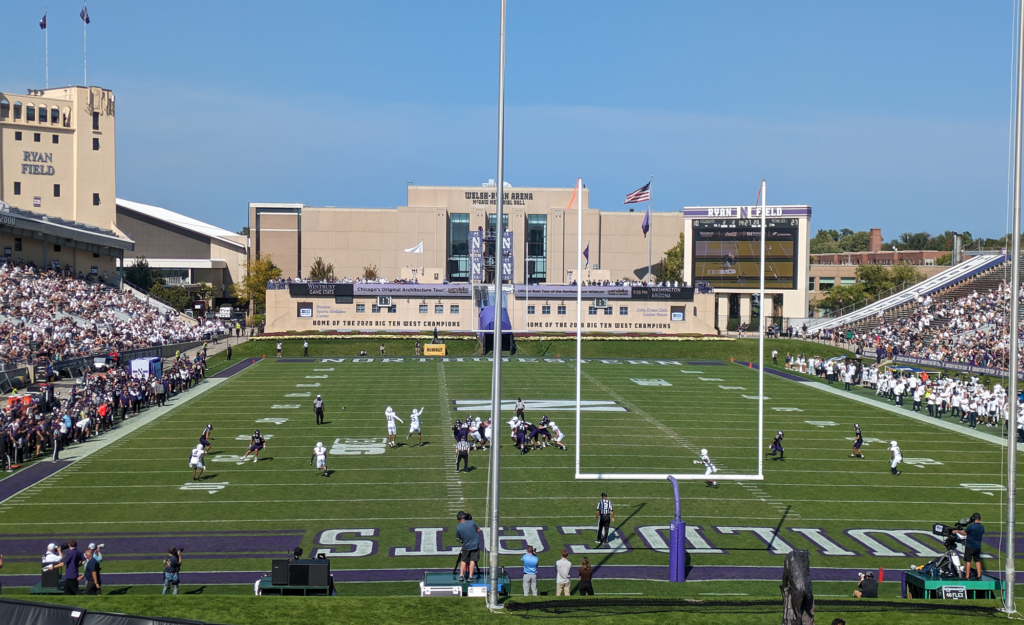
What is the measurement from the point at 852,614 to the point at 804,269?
55253mm

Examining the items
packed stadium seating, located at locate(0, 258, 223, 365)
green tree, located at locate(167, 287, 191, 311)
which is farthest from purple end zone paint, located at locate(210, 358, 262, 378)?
green tree, located at locate(167, 287, 191, 311)

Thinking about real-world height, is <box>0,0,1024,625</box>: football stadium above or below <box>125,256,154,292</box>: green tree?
below

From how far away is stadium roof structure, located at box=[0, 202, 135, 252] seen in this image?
46.4 meters

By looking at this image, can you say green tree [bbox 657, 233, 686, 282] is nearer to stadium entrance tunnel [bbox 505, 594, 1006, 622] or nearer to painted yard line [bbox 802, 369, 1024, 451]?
painted yard line [bbox 802, 369, 1024, 451]

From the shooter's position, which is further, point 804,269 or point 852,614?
point 804,269

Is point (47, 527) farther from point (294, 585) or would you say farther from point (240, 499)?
point (294, 585)

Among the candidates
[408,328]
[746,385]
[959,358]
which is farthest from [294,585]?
[408,328]

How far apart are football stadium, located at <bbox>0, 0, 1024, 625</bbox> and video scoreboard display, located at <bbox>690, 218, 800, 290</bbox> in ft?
0.63

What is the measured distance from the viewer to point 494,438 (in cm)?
1213

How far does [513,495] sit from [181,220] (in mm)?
93963

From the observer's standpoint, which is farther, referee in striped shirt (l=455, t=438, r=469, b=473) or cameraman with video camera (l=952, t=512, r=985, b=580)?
referee in striped shirt (l=455, t=438, r=469, b=473)

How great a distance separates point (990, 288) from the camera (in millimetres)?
52219

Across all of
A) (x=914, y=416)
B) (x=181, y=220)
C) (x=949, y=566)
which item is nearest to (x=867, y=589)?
(x=949, y=566)

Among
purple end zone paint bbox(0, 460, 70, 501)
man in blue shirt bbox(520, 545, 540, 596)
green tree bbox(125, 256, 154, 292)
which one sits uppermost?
green tree bbox(125, 256, 154, 292)
